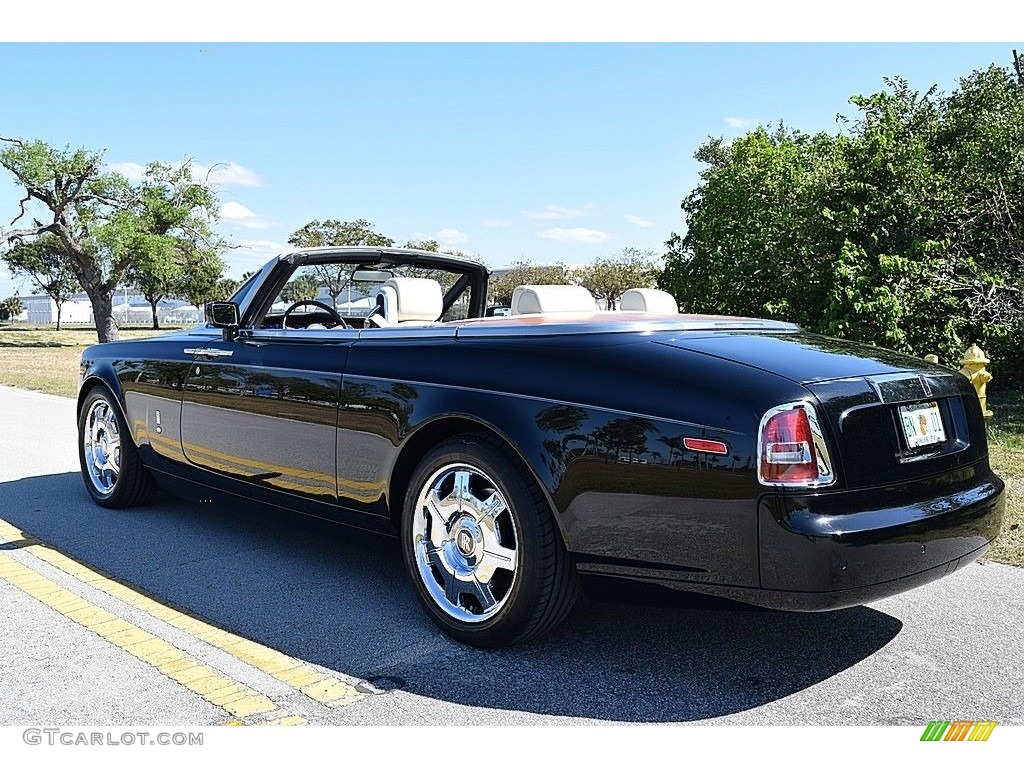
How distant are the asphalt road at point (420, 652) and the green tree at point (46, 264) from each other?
1559 inches

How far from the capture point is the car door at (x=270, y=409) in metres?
4.13

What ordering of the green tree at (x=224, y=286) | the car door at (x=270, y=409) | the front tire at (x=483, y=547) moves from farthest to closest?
the green tree at (x=224, y=286) → the car door at (x=270, y=409) → the front tire at (x=483, y=547)

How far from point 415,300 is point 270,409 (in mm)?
1027

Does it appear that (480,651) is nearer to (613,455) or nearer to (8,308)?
(613,455)

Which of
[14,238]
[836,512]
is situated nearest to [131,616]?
[836,512]

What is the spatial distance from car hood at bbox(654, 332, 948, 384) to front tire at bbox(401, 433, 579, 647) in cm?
73

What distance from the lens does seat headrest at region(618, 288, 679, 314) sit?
458 centimetres

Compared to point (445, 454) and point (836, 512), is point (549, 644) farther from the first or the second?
point (836, 512)

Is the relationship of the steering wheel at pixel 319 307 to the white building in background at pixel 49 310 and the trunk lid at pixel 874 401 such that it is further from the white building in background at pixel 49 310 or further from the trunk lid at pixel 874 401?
the white building in background at pixel 49 310

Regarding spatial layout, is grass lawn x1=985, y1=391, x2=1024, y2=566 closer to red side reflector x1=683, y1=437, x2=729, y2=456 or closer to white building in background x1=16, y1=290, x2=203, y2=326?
red side reflector x1=683, y1=437, x2=729, y2=456

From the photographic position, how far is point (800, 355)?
3.35 meters
